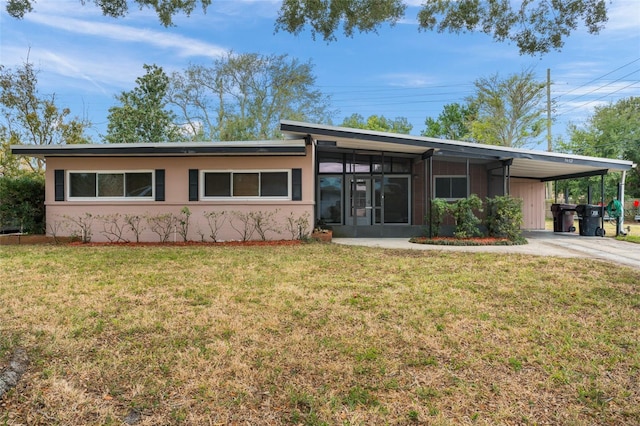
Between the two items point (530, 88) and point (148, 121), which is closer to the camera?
point (148, 121)

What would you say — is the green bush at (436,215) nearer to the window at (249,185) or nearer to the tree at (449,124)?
the window at (249,185)

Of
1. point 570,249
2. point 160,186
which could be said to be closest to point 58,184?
point 160,186

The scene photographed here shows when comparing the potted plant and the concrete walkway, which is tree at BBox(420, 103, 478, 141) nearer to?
the concrete walkway

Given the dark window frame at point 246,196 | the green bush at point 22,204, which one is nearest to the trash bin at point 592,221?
the dark window frame at point 246,196

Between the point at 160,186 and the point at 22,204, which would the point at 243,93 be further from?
the point at 22,204

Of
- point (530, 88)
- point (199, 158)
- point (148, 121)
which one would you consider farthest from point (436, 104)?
point (199, 158)

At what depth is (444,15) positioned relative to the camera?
5277 millimetres

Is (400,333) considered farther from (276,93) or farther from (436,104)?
→ (436,104)

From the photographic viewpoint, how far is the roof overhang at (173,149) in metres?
10.2

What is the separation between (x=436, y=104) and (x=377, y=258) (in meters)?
35.5

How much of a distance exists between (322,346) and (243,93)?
87.5 feet

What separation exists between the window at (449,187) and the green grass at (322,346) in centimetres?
805

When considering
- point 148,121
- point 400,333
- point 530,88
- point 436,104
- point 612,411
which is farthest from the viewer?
point 436,104

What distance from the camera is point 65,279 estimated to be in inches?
224
